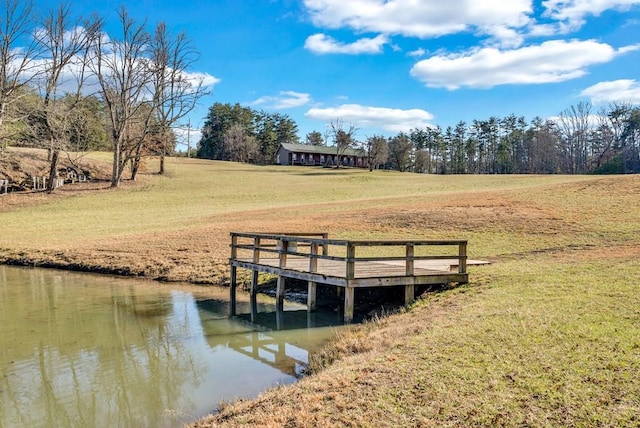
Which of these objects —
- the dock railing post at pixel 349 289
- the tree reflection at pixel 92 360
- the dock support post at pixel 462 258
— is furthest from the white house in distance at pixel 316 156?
the dock railing post at pixel 349 289

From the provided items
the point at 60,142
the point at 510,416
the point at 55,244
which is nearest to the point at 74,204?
the point at 60,142

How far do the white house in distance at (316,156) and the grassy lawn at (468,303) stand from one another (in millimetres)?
62507

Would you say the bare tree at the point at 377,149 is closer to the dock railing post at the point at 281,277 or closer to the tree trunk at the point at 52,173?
the tree trunk at the point at 52,173

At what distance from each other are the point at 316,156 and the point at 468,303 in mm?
88671

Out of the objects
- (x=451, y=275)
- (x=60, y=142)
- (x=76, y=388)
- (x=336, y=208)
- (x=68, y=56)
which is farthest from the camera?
(x=68, y=56)

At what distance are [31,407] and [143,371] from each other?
1.86 metres

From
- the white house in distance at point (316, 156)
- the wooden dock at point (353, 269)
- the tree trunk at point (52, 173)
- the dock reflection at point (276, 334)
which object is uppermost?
the white house in distance at point (316, 156)

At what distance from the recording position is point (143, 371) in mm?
8727

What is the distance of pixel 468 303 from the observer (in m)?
10.2

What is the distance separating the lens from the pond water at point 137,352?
7215 millimetres

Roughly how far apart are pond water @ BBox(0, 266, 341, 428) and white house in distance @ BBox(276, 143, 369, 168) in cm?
7867

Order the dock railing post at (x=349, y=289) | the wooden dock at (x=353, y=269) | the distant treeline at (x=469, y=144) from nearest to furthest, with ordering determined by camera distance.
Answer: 1. the dock railing post at (x=349, y=289)
2. the wooden dock at (x=353, y=269)
3. the distant treeline at (x=469, y=144)

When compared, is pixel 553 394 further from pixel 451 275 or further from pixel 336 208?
pixel 336 208

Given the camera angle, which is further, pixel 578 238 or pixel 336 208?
pixel 336 208
